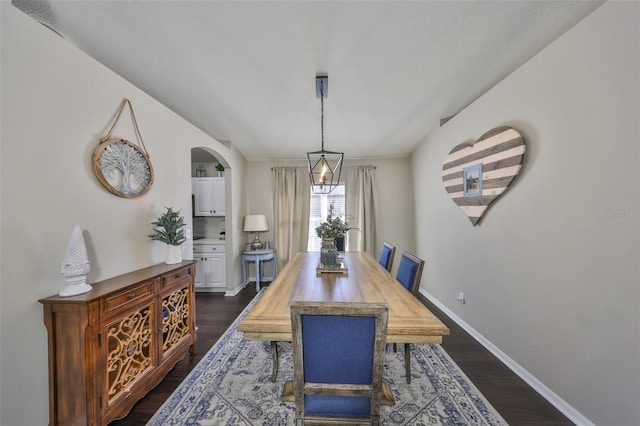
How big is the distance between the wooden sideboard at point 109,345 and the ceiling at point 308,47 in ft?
5.95

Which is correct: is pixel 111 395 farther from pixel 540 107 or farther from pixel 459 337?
pixel 540 107

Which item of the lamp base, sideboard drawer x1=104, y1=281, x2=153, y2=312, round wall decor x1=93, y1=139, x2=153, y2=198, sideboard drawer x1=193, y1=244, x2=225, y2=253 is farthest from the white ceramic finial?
the lamp base

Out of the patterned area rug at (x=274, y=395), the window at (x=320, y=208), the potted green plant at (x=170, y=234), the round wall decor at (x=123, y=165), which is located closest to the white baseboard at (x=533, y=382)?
the patterned area rug at (x=274, y=395)

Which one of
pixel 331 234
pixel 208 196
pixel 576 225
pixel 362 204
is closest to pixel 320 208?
pixel 362 204

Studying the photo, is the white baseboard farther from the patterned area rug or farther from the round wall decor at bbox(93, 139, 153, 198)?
the round wall decor at bbox(93, 139, 153, 198)

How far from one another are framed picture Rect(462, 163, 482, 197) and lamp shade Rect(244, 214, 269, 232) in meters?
3.23

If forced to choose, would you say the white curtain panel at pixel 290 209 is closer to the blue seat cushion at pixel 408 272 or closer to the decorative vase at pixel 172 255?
the decorative vase at pixel 172 255

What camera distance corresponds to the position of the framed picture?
7.58 ft

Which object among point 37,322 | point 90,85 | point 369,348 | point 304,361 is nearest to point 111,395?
point 37,322

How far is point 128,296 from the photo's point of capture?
1.56 metres

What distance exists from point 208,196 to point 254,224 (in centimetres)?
96

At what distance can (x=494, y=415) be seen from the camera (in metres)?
1.54

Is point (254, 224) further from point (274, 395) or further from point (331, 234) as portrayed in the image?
point (274, 395)

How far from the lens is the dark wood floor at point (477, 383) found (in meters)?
1.53
